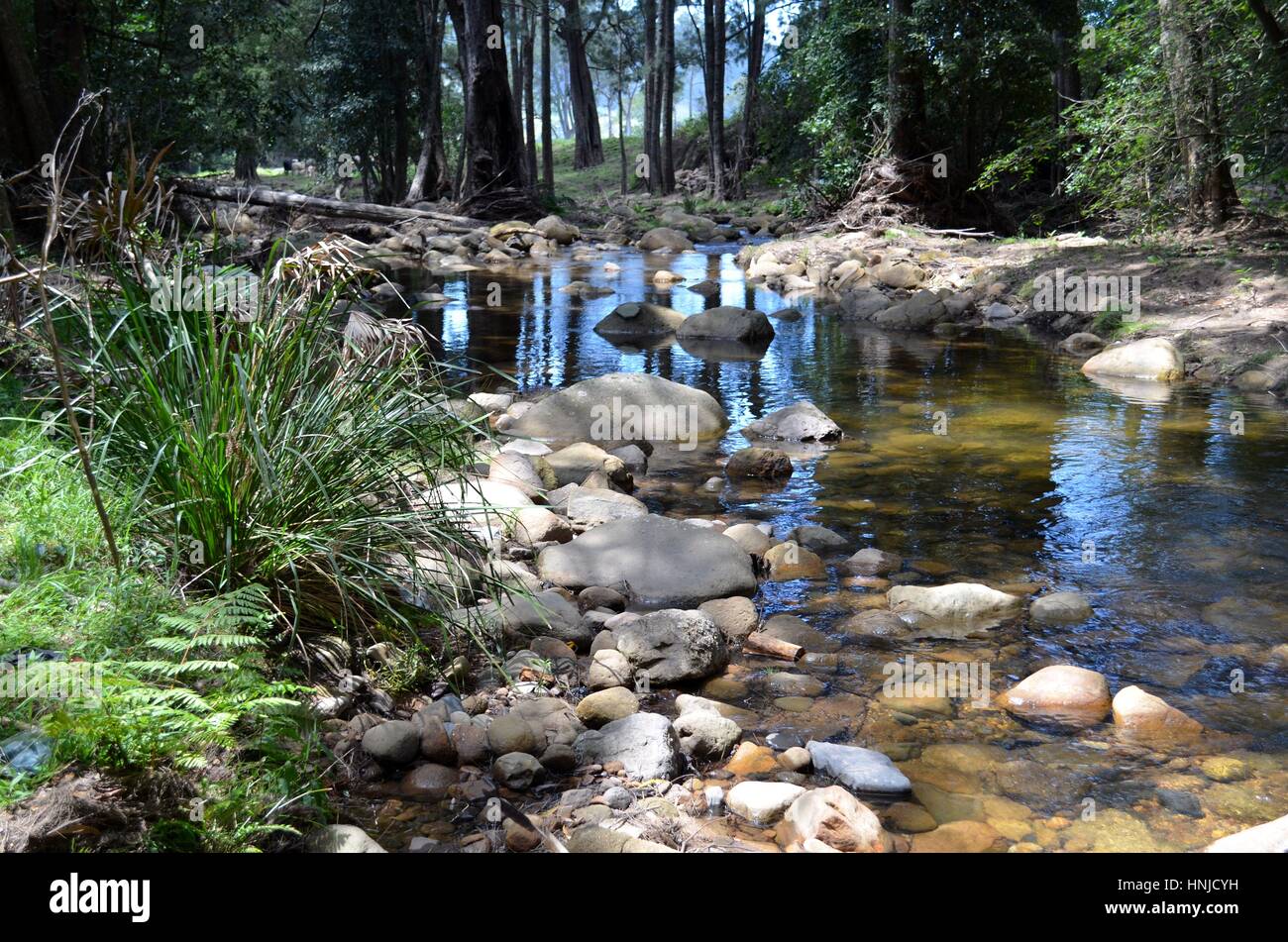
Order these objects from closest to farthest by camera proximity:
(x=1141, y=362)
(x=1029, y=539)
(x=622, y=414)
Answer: (x=1029, y=539) → (x=622, y=414) → (x=1141, y=362)

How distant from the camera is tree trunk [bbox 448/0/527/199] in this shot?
21547 mm

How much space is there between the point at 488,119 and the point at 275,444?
2038cm

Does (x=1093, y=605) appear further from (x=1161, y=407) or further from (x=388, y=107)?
(x=388, y=107)

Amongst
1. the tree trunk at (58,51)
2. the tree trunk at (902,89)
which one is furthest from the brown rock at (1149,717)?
the tree trunk at (902,89)

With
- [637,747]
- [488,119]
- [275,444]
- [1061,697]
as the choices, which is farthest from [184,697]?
[488,119]

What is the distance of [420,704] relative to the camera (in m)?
3.46

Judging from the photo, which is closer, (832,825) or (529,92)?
(832,825)

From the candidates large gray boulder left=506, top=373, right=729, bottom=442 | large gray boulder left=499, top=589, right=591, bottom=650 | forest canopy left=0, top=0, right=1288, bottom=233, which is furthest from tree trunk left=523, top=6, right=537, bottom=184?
large gray boulder left=499, top=589, right=591, bottom=650

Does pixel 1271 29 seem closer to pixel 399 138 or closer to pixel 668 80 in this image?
pixel 399 138

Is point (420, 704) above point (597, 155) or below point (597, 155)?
below

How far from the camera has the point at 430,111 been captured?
24484mm
